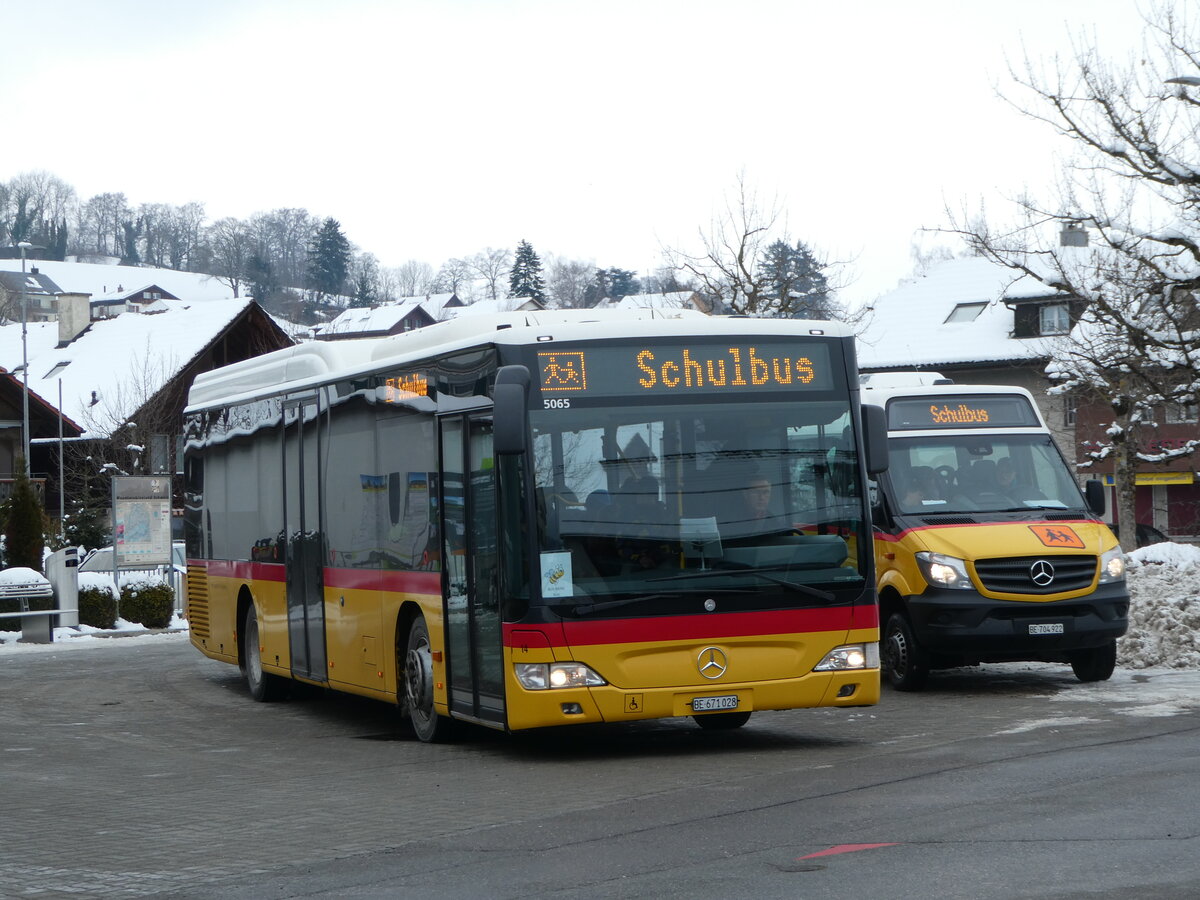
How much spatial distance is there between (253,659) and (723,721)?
19.8 feet

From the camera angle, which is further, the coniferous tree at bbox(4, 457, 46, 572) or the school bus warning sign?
the coniferous tree at bbox(4, 457, 46, 572)

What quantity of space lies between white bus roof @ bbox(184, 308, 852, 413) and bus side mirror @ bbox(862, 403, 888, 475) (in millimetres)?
597

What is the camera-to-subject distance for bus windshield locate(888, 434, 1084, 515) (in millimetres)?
15820

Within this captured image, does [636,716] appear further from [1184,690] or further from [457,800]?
[1184,690]

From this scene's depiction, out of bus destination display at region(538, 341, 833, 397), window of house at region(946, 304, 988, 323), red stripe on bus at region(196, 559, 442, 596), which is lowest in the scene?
red stripe on bus at region(196, 559, 442, 596)

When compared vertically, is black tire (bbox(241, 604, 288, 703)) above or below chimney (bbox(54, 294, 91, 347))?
below

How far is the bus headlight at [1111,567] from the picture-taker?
15227 mm

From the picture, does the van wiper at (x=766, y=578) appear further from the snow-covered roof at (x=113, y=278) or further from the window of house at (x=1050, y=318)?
the snow-covered roof at (x=113, y=278)

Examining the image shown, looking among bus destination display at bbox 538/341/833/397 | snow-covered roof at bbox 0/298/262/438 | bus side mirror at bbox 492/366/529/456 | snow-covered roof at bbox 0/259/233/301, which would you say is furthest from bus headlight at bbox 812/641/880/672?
snow-covered roof at bbox 0/259/233/301

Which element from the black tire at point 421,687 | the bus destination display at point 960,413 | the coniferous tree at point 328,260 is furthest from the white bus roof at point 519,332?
the coniferous tree at point 328,260

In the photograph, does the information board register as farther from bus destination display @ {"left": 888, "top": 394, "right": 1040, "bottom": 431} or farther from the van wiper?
the van wiper

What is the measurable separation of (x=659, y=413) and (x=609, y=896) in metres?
4.92

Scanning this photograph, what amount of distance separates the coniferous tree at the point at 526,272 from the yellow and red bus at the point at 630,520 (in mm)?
112646

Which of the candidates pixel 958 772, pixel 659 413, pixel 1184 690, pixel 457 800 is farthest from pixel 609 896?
pixel 1184 690
